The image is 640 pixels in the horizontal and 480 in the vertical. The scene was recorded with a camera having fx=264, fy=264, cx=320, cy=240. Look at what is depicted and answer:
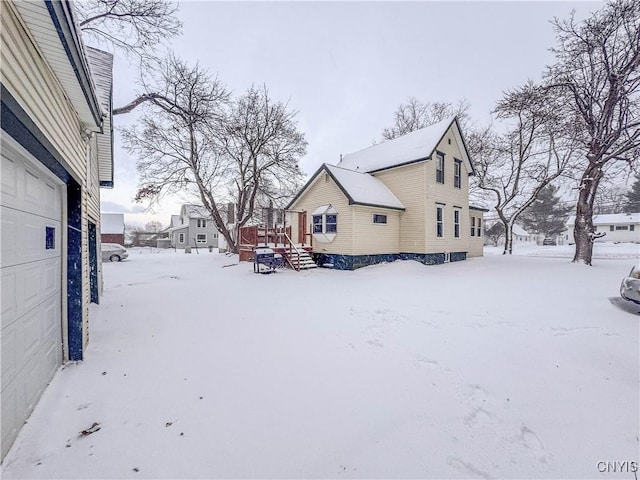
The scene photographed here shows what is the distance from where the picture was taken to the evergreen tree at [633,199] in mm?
36234

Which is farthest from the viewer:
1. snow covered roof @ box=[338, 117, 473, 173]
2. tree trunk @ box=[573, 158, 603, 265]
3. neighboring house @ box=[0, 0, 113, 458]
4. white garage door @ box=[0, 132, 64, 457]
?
snow covered roof @ box=[338, 117, 473, 173]

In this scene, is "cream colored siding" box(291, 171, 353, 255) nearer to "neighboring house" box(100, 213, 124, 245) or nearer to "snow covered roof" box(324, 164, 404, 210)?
"snow covered roof" box(324, 164, 404, 210)

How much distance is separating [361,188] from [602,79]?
36.9 ft

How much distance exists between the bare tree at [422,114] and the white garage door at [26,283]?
2823cm

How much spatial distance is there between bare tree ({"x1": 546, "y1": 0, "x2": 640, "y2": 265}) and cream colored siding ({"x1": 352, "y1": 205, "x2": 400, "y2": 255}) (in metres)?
8.59

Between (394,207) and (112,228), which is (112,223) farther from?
(394,207)

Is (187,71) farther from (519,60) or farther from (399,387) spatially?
(519,60)

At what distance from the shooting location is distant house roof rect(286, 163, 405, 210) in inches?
497

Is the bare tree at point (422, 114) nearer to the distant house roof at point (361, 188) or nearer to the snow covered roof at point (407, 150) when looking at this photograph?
the snow covered roof at point (407, 150)

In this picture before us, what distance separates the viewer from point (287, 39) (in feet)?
52.4

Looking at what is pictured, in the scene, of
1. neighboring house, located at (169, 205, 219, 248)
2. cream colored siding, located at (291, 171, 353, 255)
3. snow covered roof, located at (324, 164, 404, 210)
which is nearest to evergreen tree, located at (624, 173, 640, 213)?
snow covered roof, located at (324, 164, 404, 210)

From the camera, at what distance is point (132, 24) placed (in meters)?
9.70

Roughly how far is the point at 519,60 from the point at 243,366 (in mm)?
23179

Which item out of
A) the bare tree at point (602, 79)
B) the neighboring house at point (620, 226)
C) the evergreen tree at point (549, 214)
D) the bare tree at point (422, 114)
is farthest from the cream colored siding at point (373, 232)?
the evergreen tree at point (549, 214)
